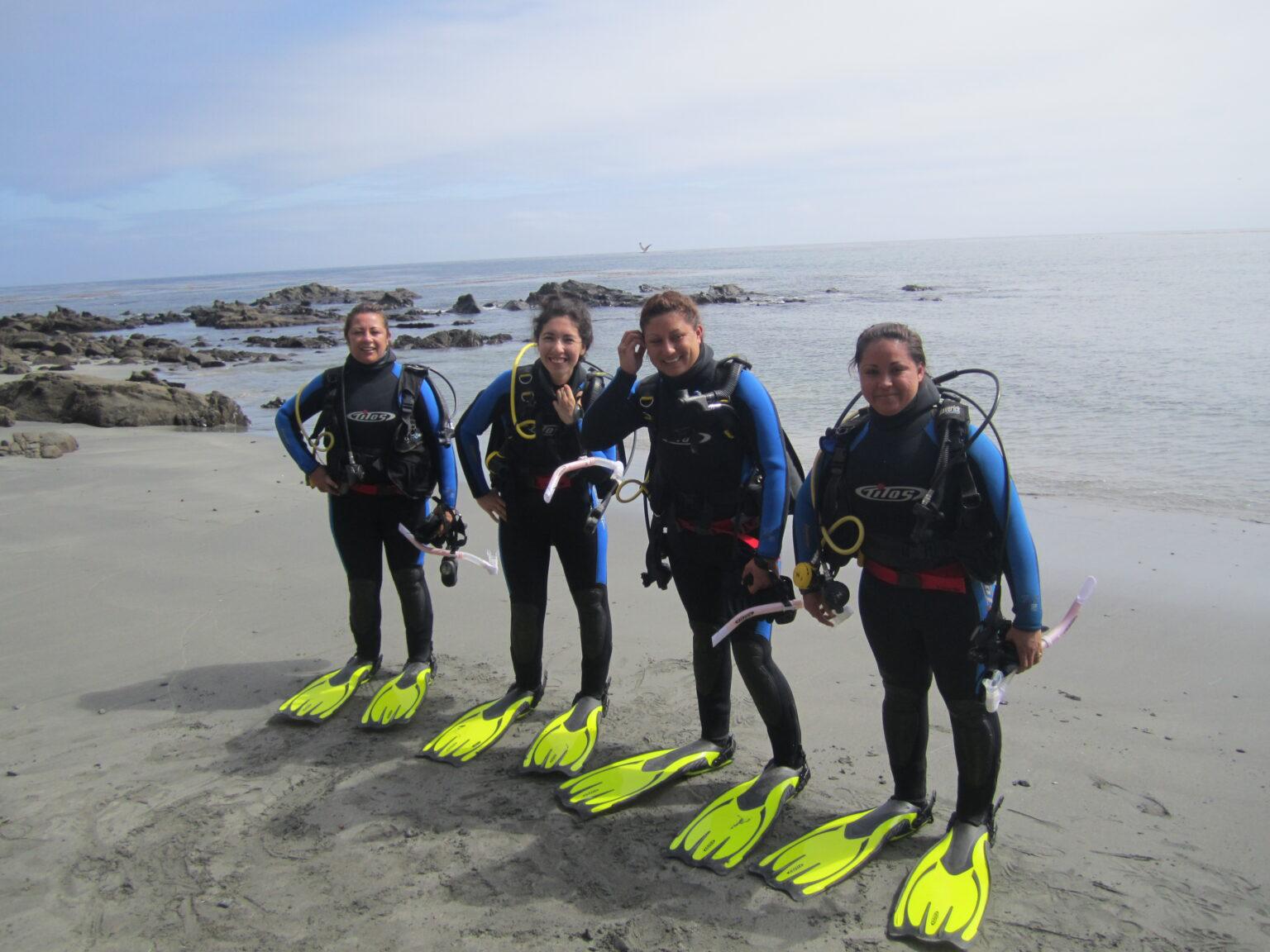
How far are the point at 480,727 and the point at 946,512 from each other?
2.36m

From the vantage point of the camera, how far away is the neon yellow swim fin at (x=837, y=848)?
2924 mm

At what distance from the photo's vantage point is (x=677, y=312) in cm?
321

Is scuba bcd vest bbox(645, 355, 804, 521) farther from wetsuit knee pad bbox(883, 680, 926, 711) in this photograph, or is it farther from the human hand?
wetsuit knee pad bbox(883, 680, 926, 711)

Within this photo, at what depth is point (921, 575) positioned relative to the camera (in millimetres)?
2855

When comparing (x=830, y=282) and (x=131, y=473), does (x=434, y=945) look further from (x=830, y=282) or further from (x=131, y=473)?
(x=830, y=282)

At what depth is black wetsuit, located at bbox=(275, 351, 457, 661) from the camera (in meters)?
4.26

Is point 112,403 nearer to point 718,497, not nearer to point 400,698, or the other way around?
point 400,698

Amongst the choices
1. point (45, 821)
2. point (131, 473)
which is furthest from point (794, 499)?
point (131, 473)

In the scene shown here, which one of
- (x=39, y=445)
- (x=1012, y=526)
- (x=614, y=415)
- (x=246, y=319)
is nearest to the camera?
(x=1012, y=526)

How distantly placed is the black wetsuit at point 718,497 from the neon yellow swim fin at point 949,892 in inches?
26.9

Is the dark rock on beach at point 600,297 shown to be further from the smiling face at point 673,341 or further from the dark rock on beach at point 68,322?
the smiling face at point 673,341

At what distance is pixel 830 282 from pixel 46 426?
168 ft

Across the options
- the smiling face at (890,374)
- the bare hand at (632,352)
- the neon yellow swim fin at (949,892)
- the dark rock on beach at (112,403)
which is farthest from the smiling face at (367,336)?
the dark rock on beach at (112,403)

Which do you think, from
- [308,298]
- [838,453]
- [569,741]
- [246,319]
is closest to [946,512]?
[838,453]
